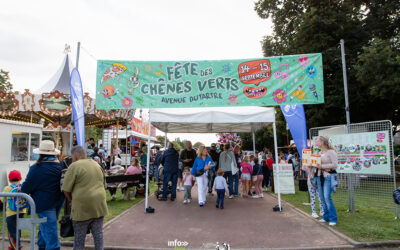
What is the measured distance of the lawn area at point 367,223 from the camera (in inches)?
197

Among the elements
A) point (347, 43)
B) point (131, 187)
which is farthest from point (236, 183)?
point (347, 43)

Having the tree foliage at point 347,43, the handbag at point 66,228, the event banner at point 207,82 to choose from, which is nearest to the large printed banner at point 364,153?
the event banner at point 207,82

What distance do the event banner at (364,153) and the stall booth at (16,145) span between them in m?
9.42

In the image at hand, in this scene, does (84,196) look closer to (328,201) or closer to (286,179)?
(328,201)

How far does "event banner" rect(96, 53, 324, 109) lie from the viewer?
704cm

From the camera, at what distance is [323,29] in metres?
15.0

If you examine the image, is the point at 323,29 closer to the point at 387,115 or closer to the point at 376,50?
the point at 376,50

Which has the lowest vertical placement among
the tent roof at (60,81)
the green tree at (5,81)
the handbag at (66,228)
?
the handbag at (66,228)

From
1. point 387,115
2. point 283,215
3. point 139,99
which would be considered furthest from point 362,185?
point 387,115

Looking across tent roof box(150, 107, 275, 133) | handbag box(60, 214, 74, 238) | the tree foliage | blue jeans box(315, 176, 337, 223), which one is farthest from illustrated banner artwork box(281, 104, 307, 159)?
handbag box(60, 214, 74, 238)

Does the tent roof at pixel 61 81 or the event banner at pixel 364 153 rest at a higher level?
the tent roof at pixel 61 81

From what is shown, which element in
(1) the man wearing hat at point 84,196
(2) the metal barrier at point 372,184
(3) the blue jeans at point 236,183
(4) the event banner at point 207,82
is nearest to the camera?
(1) the man wearing hat at point 84,196

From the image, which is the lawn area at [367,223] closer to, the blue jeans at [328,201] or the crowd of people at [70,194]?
the blue jeans at [328,201]

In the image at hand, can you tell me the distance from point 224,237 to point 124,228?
2.19 m
